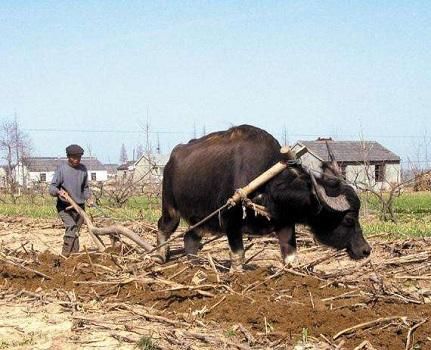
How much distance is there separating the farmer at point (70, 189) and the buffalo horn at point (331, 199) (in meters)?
3.70

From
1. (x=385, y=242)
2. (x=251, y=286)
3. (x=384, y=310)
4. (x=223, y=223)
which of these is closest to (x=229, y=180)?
(x=223, y=223)

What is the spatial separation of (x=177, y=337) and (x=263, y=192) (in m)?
3.07

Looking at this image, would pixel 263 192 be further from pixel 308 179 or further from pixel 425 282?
pixel 425 282

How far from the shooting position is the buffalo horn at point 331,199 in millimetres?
7984

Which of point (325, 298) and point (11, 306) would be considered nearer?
point (325, 298)

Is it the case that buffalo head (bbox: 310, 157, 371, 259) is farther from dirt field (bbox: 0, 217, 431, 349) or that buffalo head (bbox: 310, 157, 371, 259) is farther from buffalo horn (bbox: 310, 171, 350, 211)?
dirt field (bbox: 0, 217, 431, 349)

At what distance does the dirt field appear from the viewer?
5.18 m

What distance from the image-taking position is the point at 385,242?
11352 millimetres

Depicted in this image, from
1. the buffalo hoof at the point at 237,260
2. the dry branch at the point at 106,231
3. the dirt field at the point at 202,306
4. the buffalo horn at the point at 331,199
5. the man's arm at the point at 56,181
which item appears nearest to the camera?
the dirt field at the point at 202,306

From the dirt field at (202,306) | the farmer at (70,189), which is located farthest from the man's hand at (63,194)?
the dirt field at (202,306)

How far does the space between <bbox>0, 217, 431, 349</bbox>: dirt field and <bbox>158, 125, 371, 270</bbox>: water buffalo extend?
1.74 feet

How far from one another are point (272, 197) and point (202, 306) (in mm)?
2196

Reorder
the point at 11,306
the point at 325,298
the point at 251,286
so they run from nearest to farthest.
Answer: the point at 325,298
the point at 251,286
the point at 11,306

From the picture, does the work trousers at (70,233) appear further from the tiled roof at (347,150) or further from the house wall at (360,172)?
the tiled roof at (347,150)
